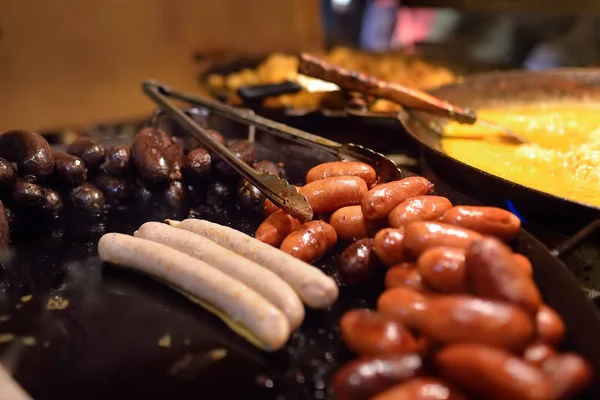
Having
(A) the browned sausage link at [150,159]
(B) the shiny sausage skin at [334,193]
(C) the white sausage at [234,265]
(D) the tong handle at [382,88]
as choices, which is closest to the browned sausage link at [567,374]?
(C) the white sausage at [234,265]

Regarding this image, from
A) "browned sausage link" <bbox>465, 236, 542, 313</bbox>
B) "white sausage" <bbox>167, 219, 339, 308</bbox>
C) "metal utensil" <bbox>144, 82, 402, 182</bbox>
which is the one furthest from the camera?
"metal utensil" <bbox>144, 82, 402, 182</bbox>

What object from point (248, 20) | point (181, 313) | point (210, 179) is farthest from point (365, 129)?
point (248, 20)

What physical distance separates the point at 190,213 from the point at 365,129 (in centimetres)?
150

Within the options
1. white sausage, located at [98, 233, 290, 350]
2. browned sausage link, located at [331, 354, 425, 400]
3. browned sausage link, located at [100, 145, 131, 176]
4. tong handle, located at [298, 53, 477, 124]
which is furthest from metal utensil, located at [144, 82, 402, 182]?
browned sausage link, located at [331, 354, 425, 400]

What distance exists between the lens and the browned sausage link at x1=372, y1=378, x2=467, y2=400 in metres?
1.24

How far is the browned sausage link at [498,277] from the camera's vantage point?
56.0 inches

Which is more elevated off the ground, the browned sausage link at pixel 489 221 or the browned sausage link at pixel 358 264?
the browned sausage link at pixel 489 221

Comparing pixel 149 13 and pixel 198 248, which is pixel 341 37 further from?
pixel 198 248

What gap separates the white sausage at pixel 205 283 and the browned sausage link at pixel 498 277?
61cm

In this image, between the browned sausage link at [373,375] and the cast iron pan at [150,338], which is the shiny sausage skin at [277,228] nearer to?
the cast iron pan at [150,338]

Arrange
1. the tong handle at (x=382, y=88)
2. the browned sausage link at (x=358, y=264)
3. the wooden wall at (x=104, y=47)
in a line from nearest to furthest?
the browned sausage link at (x=358, y=264)
the tong handle at (x=382, y=88)
the wooden wall at (x=104, y=47)

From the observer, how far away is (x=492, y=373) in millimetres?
1234

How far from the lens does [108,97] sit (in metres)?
6.36

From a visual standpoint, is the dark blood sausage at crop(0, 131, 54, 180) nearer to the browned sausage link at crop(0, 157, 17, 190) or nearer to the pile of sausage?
the browned sausage link at crop(0, 157, 17, 190)
